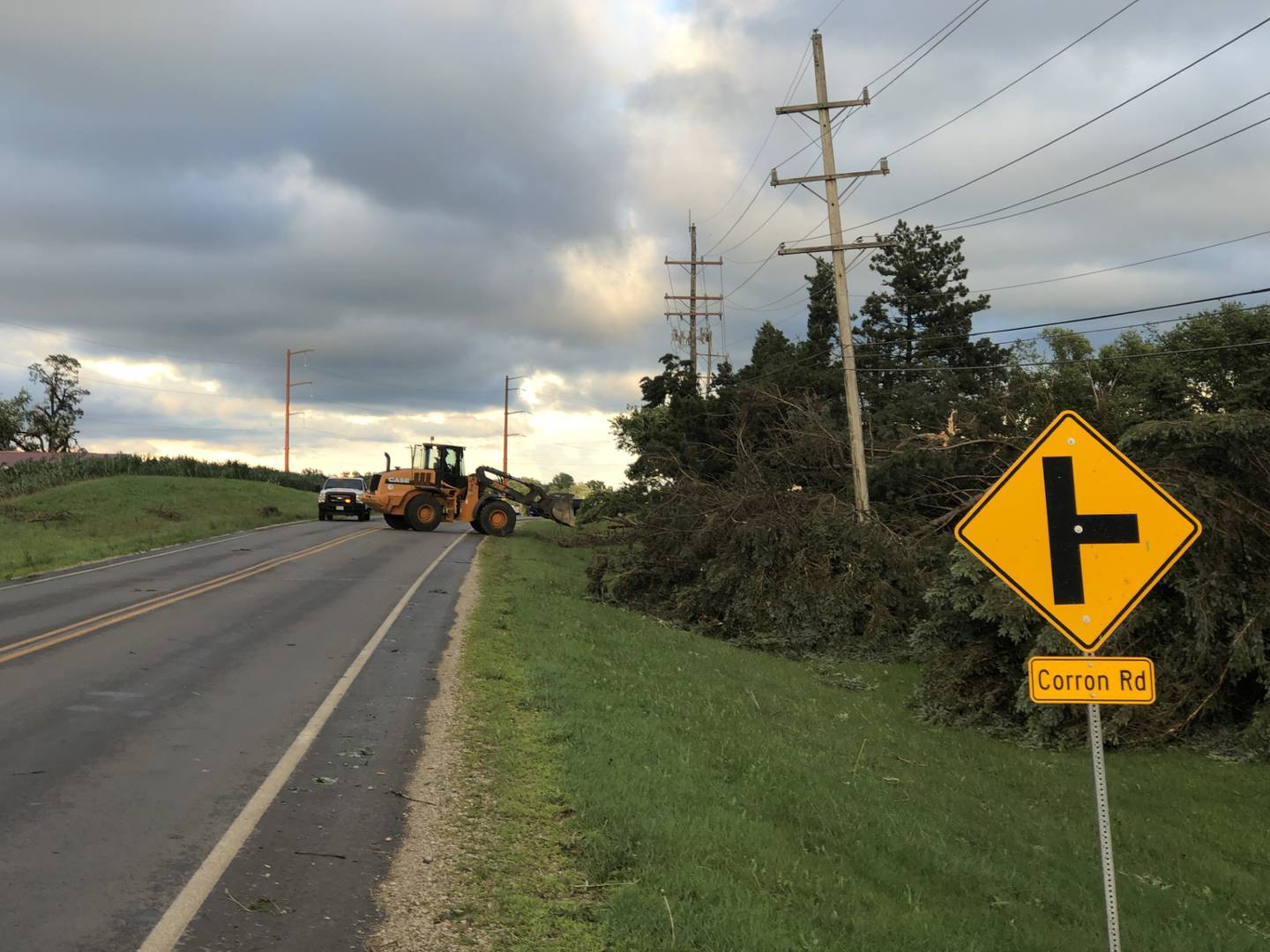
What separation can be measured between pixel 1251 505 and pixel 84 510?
141 ft

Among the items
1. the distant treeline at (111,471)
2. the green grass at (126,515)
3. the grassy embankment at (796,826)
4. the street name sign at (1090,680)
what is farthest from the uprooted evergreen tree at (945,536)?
the distant treeline at (111,471)

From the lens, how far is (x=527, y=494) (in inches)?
1393

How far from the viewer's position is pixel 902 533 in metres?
21.3

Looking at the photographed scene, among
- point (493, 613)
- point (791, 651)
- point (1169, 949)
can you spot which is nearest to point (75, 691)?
point (493, 613)

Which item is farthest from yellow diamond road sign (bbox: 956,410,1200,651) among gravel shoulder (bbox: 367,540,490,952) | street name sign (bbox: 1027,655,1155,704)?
gravel shoulder (bbox: 367,540,490,952)

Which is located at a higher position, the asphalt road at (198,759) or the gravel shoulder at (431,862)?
the asphalt road at (198,759)

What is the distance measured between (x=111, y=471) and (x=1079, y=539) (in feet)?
192

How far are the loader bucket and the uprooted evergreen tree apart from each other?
4095 mm

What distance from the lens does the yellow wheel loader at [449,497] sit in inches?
1344

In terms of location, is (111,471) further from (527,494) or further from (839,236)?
(839,236)

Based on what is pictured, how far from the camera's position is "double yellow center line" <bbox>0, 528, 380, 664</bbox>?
1159 cm

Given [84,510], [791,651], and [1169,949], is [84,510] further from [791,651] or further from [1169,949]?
[1169,949]

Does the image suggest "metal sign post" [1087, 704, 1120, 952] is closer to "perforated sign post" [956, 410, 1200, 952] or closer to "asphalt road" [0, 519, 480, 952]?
"perforated sign post" [956, 410, 1200, 952]

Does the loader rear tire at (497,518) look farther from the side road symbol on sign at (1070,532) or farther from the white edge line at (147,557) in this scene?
the side road symbol on sign at (1070,532)
